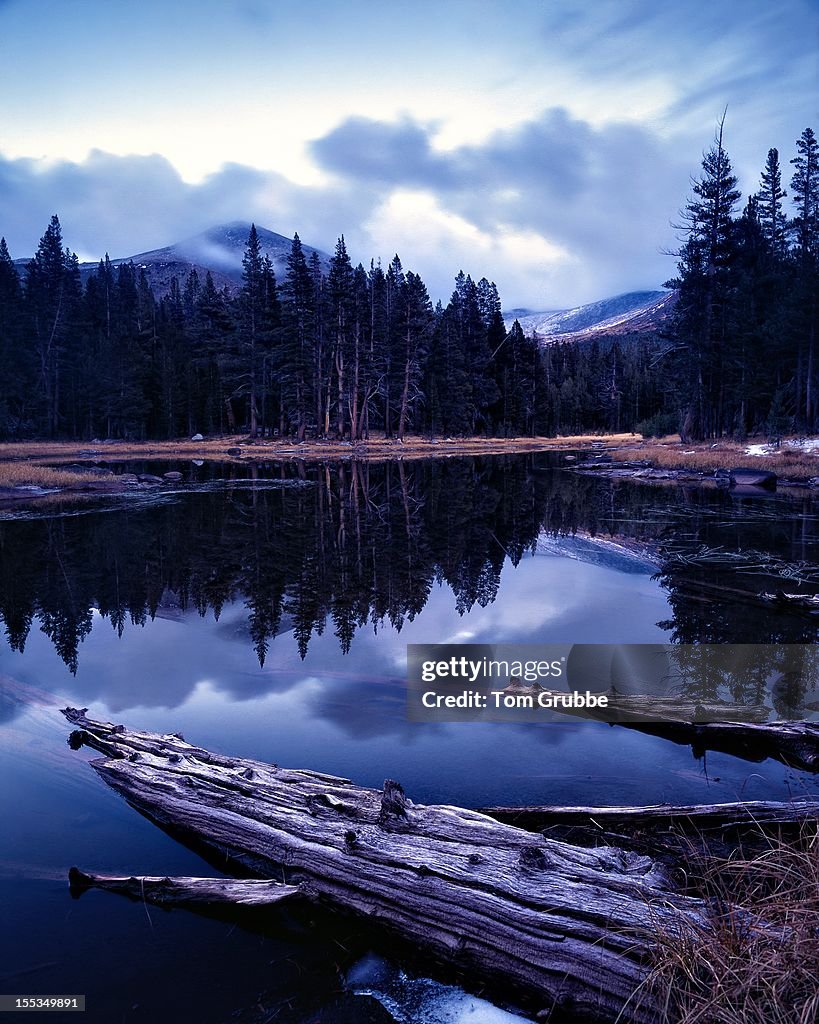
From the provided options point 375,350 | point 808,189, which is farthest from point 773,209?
point 375,350

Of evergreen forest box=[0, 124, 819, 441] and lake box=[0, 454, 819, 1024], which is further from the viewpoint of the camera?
evergreen forest box=[0, 124, 819, 441]

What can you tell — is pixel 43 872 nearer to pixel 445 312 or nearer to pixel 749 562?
pixel 749 562

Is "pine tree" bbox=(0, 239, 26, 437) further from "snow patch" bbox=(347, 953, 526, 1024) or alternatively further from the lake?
A: "snow patch" bbox=(347, 953, 526, 1024)

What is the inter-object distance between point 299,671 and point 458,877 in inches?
211

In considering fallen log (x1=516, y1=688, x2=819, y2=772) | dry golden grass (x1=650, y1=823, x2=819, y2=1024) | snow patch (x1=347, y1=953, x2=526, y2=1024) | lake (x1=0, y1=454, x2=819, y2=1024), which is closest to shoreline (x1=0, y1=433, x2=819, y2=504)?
lake (x1=0, y1=454, x2=819, y2=1024)

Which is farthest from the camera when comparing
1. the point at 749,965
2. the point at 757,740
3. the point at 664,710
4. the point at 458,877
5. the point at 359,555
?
the point at 359,555

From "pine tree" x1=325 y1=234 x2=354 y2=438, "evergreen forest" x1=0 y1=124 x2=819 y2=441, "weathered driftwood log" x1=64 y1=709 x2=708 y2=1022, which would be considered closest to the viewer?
"weathered driftwood log" x1=64 y1=709 x2=708 y2=1022

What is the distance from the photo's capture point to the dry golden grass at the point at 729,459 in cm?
3262

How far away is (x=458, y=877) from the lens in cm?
400

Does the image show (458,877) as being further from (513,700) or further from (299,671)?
(299,671)

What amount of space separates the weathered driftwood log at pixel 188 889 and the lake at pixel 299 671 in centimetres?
9

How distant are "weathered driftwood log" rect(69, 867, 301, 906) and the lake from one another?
90 millimetres

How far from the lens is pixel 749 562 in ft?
48.7

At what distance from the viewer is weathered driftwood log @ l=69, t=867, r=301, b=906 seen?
14.0ft
